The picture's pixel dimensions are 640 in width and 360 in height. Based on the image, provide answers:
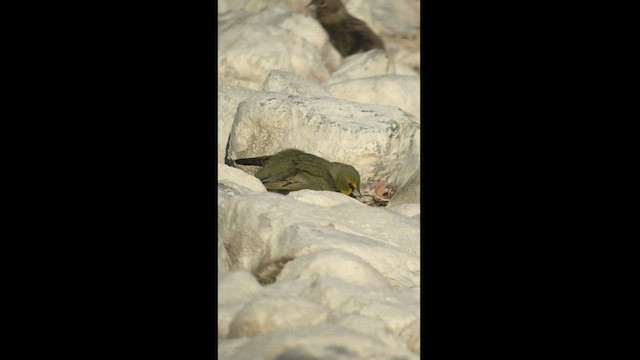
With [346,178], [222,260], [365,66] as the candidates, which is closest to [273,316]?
[222,260]

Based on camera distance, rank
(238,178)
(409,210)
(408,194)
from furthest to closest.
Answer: (408,194)
(409,210)
(238,178)

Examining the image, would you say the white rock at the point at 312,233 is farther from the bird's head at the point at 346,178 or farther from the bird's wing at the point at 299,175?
the bird's head at the point at 346,178

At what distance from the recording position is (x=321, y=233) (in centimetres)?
430

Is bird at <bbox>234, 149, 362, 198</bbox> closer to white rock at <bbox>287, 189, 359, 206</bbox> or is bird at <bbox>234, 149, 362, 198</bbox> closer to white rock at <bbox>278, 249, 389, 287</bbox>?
white rock at <bbox>287, 189, 359, 206</bbox>

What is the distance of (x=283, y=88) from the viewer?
344 inches

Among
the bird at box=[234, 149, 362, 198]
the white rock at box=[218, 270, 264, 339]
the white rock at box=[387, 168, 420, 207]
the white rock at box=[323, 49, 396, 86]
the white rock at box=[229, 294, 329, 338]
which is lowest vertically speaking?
the white rock at box=[323, 49, 396, 86]

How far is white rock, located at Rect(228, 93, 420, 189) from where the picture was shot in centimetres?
750

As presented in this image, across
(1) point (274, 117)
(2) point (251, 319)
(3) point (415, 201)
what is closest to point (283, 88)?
(1) point (274, 117)

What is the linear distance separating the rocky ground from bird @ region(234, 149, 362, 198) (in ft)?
1.25

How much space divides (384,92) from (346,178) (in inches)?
97.1

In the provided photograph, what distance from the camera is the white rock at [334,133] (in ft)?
24.6

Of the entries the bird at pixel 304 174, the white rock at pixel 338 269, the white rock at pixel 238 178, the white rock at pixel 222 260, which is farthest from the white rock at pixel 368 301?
the bird at pixel 304 174

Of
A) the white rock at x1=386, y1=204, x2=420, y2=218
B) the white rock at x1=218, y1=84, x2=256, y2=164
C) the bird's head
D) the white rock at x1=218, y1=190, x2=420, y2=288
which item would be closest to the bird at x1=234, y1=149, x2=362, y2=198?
the bird's head

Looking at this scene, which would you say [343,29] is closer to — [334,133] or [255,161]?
[334,133]
